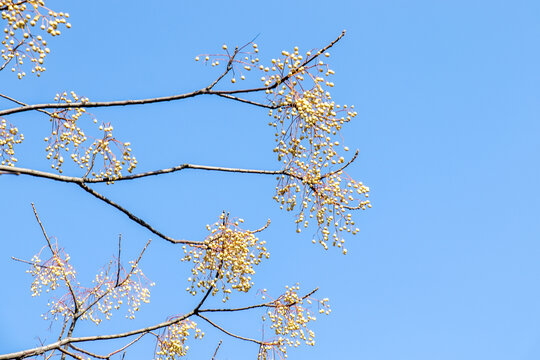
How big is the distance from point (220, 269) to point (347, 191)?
5.40 ft

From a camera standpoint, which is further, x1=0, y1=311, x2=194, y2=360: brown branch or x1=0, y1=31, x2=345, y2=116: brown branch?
x1=0, y1=311, x2=194, y2=360: brown branch

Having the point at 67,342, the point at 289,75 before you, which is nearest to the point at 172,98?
the point at 289,75

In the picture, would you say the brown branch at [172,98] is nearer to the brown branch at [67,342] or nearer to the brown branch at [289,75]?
the brown branch at [289,75]

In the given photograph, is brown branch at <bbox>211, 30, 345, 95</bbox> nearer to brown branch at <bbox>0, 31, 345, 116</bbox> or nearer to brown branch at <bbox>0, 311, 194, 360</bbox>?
brown branch at <bbox>0, 31, 345, 116</bbox>

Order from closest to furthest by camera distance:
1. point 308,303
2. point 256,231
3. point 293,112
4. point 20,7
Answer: point 20,7
point 293,112
point 256,231
point 308,303

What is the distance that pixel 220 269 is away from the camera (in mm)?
6738


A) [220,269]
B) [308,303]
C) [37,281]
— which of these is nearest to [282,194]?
[220,269]

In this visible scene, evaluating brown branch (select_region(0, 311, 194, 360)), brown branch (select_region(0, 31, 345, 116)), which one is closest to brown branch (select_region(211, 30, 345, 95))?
brown branch (select_region(0, 31, 345, 116))

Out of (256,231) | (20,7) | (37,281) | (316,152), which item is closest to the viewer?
(20,7)

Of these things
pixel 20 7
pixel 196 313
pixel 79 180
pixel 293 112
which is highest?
pixel 20 7

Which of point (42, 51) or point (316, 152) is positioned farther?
point (316, 152)

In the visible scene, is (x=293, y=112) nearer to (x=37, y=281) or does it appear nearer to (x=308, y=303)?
(x=308, y=303)

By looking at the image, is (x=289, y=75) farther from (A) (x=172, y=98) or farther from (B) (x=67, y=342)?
(B) (x=67, y=342)

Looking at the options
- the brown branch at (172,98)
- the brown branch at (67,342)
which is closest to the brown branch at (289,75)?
the brown branch at (172,98)
